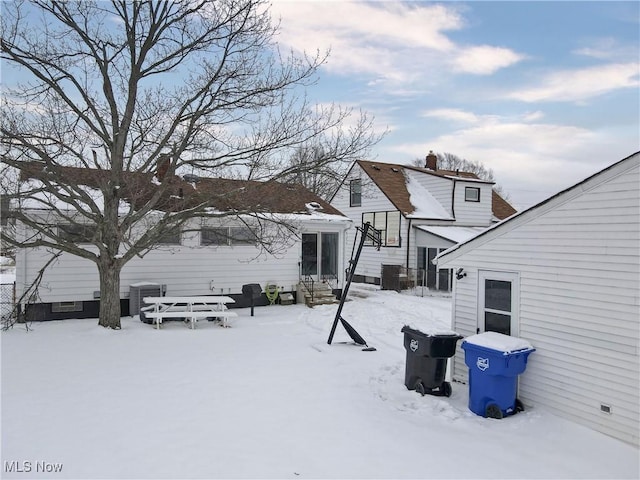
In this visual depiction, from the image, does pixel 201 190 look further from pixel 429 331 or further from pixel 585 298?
pixel 585 298

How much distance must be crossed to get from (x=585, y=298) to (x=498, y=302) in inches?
59.1

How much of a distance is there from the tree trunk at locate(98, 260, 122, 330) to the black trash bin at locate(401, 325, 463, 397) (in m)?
8.04

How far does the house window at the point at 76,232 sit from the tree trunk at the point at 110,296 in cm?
156

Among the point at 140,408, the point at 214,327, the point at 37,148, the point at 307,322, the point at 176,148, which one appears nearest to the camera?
the point at 140,408

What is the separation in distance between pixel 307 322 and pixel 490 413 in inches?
284

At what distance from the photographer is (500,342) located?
22.4 ft

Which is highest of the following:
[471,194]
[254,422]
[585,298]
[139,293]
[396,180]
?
[396,180]

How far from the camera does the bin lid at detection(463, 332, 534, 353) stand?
6.63 m

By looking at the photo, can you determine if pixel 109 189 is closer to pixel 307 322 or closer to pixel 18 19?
pixel 18 19

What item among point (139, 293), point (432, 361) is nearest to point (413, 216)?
point (139, 293)

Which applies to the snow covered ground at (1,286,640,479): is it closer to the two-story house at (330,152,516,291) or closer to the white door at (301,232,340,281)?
the white door at (301,232,340,281)

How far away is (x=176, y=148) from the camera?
11.2m

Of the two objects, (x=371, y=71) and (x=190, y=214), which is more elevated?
(x=371, y=71)

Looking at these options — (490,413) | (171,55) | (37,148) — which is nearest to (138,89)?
(171,55)
